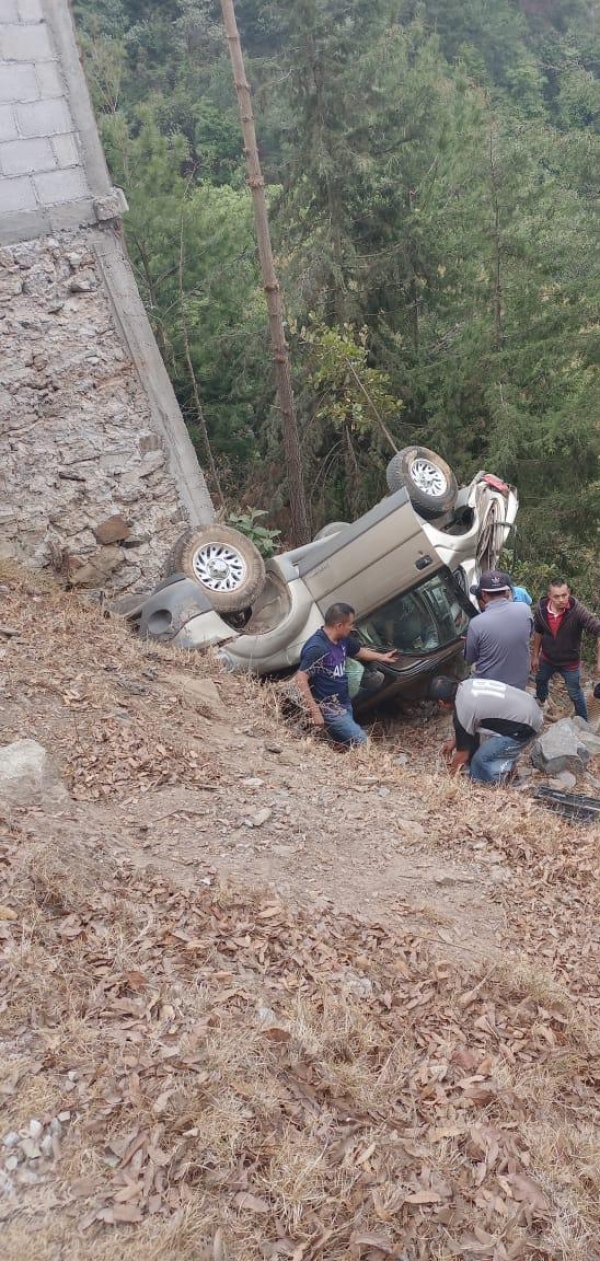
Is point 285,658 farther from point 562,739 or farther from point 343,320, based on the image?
point 343,320

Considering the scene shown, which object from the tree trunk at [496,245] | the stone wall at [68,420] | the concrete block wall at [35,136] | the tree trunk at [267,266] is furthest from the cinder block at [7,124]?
the tree trunk at [496,245]

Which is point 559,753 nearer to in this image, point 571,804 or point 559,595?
point 571,804

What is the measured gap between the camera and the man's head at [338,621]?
637 centimetres

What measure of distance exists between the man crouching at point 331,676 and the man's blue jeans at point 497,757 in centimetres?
91

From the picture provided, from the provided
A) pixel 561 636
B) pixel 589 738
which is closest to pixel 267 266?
pixel 561 636

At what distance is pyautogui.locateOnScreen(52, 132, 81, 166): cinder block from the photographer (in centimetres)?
813

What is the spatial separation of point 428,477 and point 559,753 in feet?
10.2

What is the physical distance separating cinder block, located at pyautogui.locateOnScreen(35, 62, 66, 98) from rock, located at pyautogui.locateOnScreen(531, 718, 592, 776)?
696 cm

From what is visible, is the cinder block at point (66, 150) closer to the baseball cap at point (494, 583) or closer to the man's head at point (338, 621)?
the man's head at point (338, 621)

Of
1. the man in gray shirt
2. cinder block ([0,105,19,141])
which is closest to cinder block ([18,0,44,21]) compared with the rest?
cinder block ([0,105,19,141])

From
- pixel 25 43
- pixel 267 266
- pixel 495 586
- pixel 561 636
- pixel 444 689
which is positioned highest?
pixel 25 43

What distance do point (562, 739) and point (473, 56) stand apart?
140 feet

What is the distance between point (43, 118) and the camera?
805 cm

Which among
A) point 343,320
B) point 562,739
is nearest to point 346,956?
point 562,739
